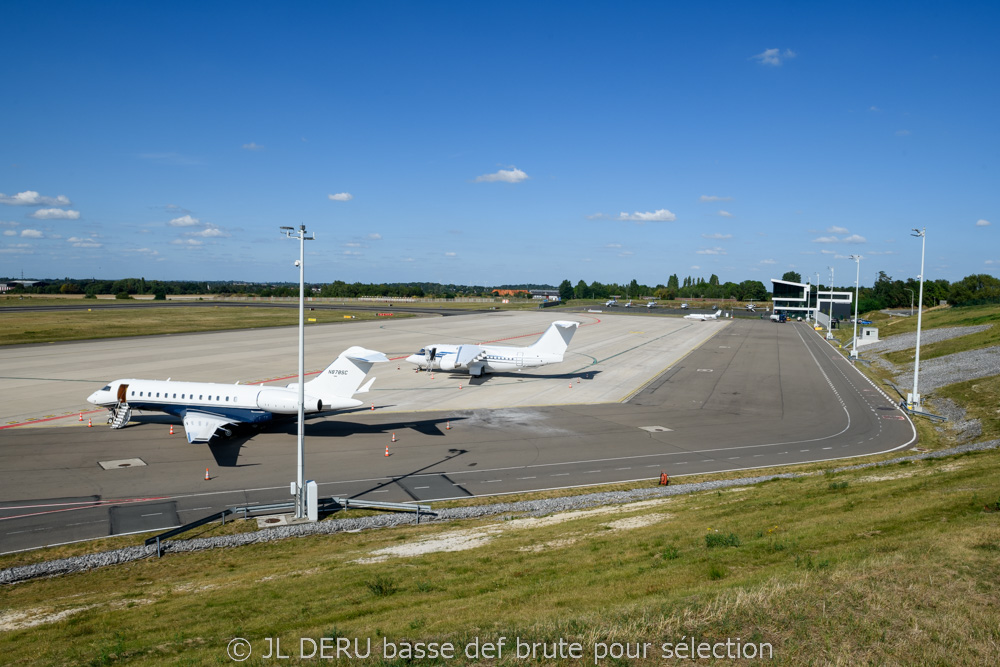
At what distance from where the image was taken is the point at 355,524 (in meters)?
22.8

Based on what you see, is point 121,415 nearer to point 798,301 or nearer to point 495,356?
point 495,356

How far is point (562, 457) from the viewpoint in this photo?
33.3 m

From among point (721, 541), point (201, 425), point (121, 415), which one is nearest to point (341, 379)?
point (201, 425)

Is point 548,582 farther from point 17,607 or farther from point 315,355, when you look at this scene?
point 315,355

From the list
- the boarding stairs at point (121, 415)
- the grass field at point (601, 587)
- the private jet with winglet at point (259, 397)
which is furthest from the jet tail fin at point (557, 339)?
the boarding stairs at point (121, 415)

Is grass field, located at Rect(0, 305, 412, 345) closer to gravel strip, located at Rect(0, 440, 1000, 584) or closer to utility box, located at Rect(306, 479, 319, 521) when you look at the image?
gravel strip, located at Rect(0, 440, 1000, 584)

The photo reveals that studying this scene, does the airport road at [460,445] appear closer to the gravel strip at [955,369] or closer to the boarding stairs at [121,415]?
the boarding stairs at [121,415]

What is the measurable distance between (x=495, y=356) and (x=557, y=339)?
22.1ft

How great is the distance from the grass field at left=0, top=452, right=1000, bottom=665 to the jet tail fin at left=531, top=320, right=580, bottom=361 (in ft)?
109

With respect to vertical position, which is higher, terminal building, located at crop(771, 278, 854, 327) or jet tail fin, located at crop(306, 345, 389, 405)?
terminal building, located at crop(771, 278, 854, 327)

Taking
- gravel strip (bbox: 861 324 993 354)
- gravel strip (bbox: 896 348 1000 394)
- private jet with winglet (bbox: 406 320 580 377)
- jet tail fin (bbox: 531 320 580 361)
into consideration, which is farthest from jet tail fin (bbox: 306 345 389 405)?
gravel strip (bbox: 861 324 993 354)

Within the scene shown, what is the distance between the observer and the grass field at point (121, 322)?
84438mm

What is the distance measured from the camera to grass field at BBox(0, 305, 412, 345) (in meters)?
84.4

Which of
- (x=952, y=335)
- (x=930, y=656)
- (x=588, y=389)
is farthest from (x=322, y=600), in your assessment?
(x=952, y=335)
